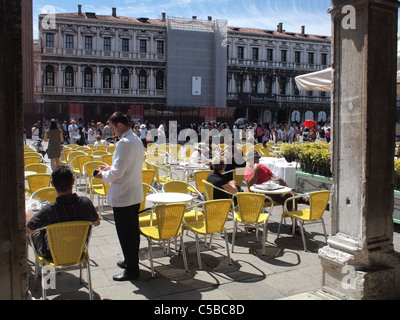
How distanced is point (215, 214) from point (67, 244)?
5.21 feet

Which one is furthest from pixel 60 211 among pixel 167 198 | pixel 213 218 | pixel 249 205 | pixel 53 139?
pixel 53 139

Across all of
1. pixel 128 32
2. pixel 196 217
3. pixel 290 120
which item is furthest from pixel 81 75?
pixel 196 217

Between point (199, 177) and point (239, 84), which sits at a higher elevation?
point (239, 84)

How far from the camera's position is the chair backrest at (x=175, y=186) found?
16.6 feet

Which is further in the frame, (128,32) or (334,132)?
(128,32)

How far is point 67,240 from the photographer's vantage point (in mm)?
3059

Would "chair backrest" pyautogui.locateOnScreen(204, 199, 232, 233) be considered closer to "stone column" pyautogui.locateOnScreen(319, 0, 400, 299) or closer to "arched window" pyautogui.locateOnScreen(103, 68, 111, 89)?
"stone column" pyautogui.locateOnScreen(319, 0, 400, 299)

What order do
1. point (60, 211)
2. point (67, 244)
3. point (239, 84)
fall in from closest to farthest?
point (67, 244)
point (60, 211)
point (239, 84)

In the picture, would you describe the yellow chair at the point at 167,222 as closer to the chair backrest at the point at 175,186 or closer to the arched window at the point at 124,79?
the chair backrest at the point at 175,186

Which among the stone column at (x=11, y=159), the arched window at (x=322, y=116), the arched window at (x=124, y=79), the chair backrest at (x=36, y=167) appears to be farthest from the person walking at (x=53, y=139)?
the arched window at (x=322, y=116)

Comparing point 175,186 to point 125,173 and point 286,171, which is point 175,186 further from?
point 286,171

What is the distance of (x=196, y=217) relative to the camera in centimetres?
459
